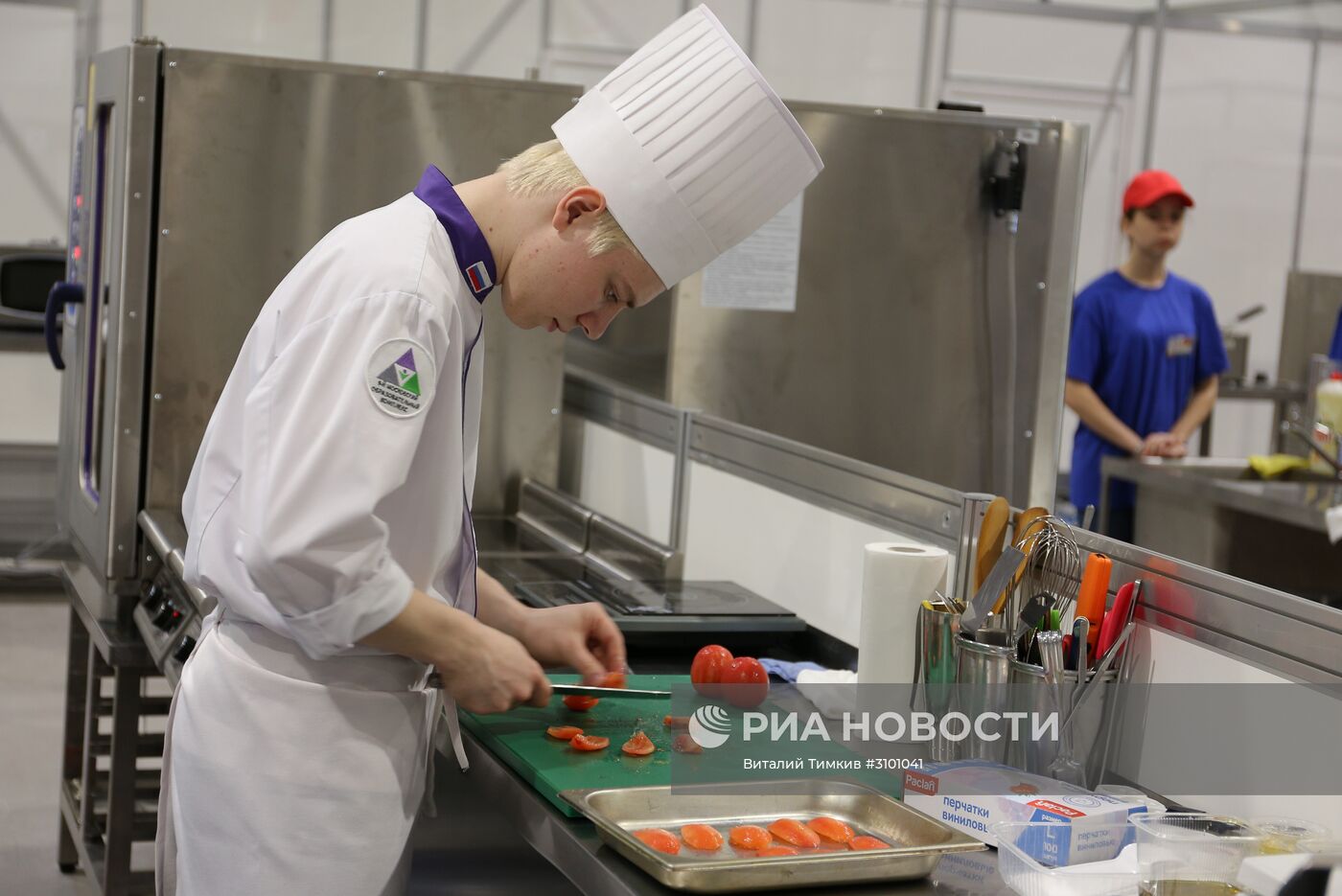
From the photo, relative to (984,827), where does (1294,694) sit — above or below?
above

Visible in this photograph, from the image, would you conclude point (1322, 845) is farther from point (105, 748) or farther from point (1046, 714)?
point (105, 748)

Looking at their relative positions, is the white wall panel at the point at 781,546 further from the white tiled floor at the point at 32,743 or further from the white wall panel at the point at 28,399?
the white wall panel at the point at 28,399

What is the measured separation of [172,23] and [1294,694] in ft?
20.6

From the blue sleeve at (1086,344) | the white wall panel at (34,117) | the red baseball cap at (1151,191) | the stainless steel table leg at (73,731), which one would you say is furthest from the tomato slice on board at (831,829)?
the white wall panel at (34,117)

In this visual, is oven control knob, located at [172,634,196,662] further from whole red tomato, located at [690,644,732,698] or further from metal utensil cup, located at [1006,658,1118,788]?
metal utensil cup, located at [1006,658,1118,788]

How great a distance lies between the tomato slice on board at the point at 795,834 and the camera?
4.06ft

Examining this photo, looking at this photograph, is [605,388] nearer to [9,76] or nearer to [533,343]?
[533,343]

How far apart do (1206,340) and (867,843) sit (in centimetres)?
328

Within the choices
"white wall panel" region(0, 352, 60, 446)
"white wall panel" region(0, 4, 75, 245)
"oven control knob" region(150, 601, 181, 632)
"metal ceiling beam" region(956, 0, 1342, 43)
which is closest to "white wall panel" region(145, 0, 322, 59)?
"white wall panel" region(0, 4, 75, 245)

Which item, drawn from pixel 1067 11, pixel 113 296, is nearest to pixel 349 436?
pixel 113 296

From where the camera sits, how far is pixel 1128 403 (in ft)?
13.4

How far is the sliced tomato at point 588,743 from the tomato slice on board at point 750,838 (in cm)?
24

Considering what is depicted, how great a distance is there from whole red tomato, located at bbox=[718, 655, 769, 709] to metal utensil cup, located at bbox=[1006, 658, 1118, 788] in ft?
0.95

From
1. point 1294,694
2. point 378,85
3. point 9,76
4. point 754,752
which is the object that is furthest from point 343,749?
point 9,76
